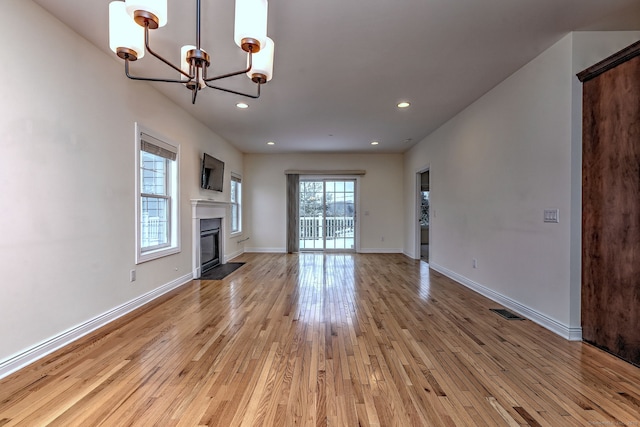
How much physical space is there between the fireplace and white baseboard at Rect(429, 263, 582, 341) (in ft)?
13.5

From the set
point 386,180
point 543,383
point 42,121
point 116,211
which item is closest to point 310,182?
point 386,180

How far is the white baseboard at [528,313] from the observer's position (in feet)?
8.04

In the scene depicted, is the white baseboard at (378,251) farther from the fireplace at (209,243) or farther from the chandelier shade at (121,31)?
the chandelier shade at (121,31)

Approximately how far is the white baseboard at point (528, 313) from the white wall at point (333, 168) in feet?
10.6

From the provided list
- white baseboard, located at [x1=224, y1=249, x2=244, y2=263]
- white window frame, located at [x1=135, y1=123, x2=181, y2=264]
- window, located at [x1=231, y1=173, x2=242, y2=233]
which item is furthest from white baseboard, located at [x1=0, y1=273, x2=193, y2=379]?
window, located at [x1=231, y1=173, x2=242, y2=233]

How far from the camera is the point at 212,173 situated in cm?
536

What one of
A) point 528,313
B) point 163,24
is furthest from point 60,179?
point 528,313

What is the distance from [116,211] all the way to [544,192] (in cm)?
408

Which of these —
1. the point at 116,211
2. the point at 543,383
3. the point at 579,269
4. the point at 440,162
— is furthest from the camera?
the point at 440,162

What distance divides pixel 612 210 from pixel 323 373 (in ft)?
7.88

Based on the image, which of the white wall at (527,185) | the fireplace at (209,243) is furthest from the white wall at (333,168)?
the white wall at (527,185)

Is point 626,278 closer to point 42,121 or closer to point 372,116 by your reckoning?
point 372,116

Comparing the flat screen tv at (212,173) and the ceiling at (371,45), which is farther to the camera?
the flat screen tv at (212,173)

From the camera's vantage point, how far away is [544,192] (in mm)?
2754
